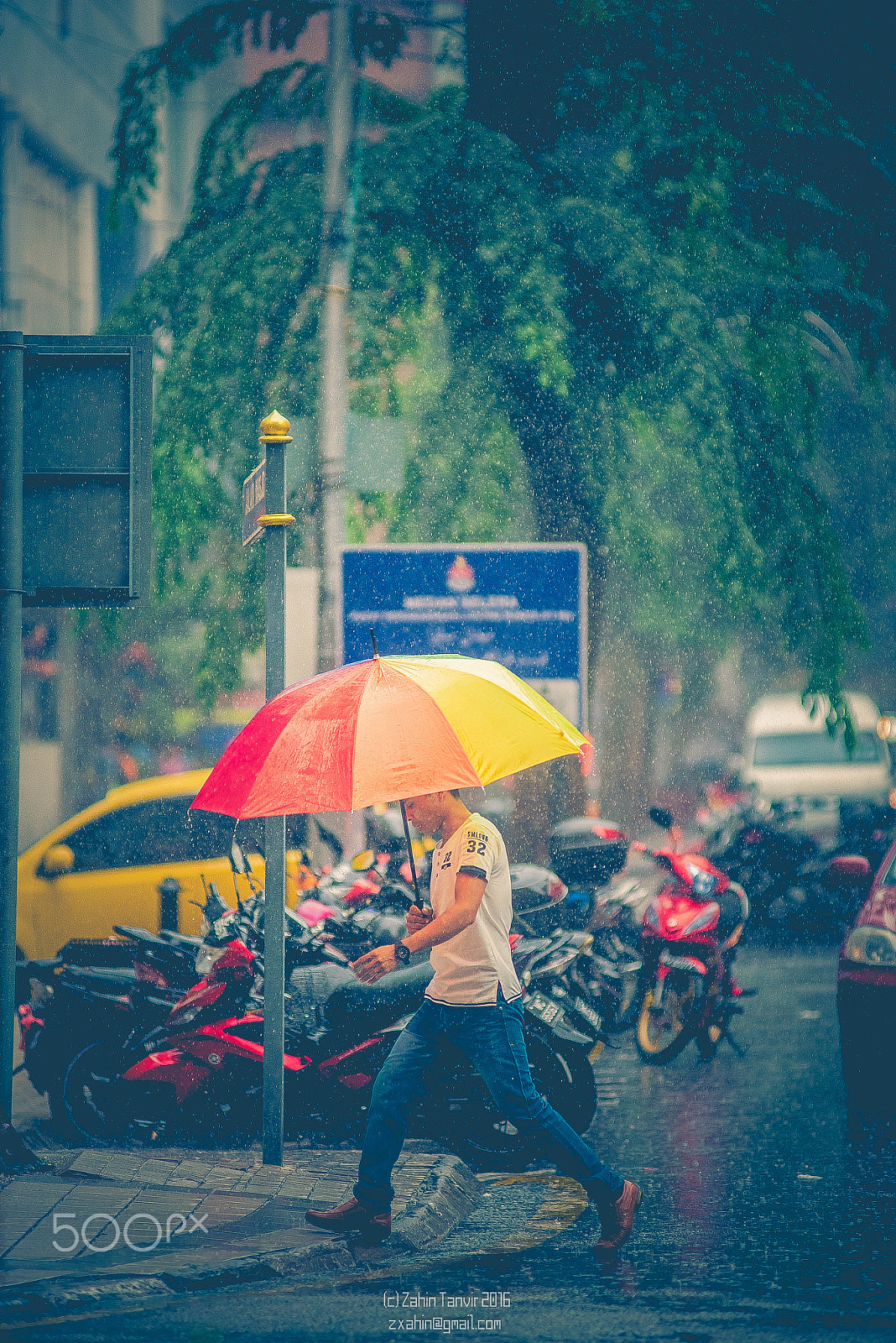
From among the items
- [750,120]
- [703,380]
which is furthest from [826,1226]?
[750,120]

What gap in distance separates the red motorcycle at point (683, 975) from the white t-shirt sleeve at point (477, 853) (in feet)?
10.6

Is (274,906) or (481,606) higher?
(481,606)

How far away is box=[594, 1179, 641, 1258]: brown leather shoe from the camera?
480 centimetres

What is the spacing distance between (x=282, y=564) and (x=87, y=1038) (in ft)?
7.49

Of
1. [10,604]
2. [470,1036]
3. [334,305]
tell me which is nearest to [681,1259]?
[470,1036]

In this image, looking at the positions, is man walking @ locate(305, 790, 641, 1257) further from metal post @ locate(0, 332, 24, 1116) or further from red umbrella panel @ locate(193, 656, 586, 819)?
metal post @ locate(0, 332, 24, 1116)

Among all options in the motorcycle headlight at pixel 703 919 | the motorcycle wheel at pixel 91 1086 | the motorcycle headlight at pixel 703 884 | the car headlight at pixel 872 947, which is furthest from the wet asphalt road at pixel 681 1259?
the motorcycle wheel at pixel 91 1086

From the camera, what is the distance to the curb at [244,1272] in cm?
417

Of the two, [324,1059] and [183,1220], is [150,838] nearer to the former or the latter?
[324,1059]

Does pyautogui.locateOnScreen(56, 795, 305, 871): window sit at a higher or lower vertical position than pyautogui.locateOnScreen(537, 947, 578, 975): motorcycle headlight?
higher

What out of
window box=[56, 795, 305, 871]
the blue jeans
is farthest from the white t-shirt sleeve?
window box=[56, 795, 305, 871]

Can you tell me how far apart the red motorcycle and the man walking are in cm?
288

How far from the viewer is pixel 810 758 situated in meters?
18.9

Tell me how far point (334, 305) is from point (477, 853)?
19.5ft
